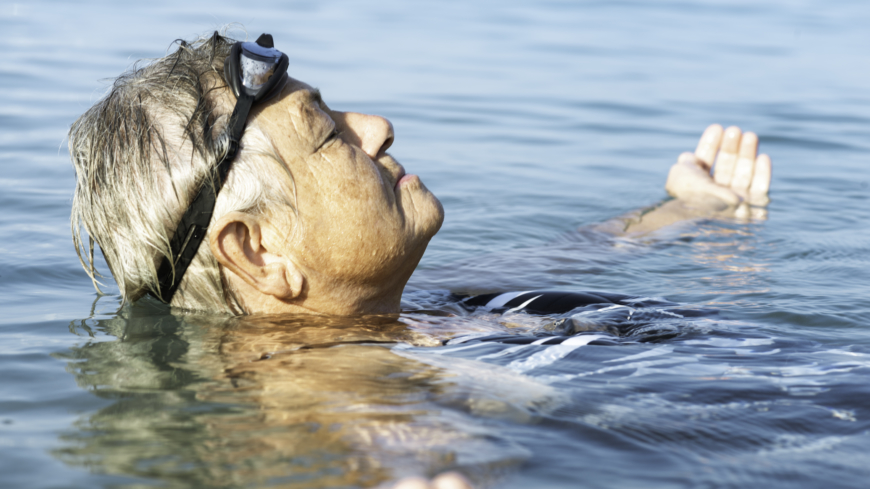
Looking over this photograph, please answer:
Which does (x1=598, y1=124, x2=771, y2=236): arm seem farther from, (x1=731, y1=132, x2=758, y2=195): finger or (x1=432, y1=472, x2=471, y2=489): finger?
(x1=432, y1=472, x2=471, y2=489): finger

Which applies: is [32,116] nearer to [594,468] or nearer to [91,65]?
[91,65]

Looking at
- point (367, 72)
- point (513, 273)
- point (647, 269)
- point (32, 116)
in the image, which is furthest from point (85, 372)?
point (367, 72)

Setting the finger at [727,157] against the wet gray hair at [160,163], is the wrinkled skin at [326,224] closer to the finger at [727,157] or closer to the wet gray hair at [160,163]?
the wet gray hair at [160,163]

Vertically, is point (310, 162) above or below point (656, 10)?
below

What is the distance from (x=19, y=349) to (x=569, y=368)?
6.32 ft

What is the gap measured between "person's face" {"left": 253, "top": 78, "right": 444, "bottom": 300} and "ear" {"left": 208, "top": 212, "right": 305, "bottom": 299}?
0.21 feet

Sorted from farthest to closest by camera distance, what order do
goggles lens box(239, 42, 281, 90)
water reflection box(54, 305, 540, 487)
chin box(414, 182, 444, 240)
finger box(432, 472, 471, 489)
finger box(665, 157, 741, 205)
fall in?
1. finger box(665, 157, 741, 205)
2. chin box(414, 182, 444, 240)
3. goggles lens box(239, 42, 281, 90)
4. water reflection box(54, 305, 540, 487)
5. finger box(432, 472, 471, 489)

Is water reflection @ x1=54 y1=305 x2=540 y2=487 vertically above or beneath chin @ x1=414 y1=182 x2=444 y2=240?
beneath

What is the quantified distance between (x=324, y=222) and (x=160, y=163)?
0.57 m

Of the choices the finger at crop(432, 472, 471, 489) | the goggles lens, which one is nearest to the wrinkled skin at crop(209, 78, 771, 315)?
the goggles lens

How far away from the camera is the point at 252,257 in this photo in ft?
9.80

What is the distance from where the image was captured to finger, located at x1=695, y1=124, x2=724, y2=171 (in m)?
5.74

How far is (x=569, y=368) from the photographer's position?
265 centimetres

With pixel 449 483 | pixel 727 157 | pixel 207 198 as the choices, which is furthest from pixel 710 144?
pixel 449 483
